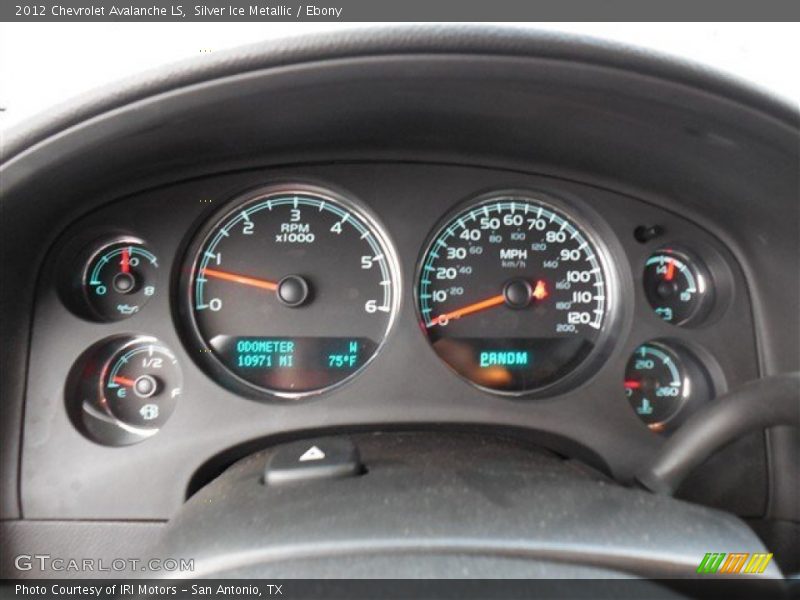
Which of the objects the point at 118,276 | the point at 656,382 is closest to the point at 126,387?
the point at 118,276

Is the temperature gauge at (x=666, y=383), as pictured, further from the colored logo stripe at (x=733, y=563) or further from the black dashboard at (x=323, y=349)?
the colored logo stripe at (x=733, y=563)

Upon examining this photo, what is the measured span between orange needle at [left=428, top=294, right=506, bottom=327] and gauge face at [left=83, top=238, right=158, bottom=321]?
2.80ft

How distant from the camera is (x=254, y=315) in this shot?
6.72 ft

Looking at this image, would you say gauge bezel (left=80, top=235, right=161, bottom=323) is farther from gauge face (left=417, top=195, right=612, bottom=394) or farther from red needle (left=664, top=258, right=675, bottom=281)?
red needle (left=664, top=258, right=675, bottom=281)

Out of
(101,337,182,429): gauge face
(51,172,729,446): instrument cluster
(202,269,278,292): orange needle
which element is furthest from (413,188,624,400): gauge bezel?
(101,337,182,429): gauge face

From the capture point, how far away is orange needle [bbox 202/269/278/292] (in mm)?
2043

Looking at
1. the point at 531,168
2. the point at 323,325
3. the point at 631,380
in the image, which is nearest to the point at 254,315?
the point at 323,325

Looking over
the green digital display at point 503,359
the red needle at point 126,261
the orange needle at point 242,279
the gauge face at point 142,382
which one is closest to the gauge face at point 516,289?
the green digital display at point 503,359

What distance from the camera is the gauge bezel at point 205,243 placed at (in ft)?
6.57

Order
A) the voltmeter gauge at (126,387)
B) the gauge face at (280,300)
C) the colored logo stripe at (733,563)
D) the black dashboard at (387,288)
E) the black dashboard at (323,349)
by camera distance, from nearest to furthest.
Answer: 1. the colored logo stripe at (733,563)
2. the black dashboard at (387,288)
3. the black dashboard at (323,349)
4. the voltmeter gauge at (126,387)
5. the gauge face at (280,300)

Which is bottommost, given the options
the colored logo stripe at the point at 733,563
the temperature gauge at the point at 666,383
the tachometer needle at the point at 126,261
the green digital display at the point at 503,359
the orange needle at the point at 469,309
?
the colored logo stripe at the point at 733,563

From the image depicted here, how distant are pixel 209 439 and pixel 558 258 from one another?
1164mm

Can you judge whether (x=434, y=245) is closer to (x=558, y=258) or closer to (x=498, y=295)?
(x=498, y=295)

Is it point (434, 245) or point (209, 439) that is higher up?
point (434, 245)
